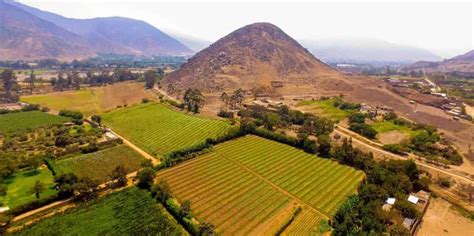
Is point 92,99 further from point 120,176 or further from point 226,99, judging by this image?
point 120,176

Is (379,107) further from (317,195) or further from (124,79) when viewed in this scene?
(124,79)

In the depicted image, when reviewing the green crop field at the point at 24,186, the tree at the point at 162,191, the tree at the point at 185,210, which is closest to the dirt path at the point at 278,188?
the tree at the point at 185,210

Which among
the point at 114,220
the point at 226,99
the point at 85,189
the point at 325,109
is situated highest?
the point at 226,99

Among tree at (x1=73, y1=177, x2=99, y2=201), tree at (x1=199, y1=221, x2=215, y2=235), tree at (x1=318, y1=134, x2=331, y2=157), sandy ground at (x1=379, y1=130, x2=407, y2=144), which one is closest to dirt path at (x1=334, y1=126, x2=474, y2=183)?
sandy ground at (x1=379, y1=130, x2=407, y2=144)

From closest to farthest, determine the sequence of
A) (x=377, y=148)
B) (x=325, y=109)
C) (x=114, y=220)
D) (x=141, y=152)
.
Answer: (x=114, y=220) → (x=141, y=152) → (x=377, y=148) → (x=325, y=109)

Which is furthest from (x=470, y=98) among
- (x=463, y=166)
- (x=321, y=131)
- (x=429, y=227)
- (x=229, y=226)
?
(x=229, y=226)

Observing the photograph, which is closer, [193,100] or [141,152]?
[141,152]

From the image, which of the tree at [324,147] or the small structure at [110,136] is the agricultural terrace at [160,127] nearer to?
the small structure at [110,136]

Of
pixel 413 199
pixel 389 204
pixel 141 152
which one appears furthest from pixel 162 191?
pixel 413 199
